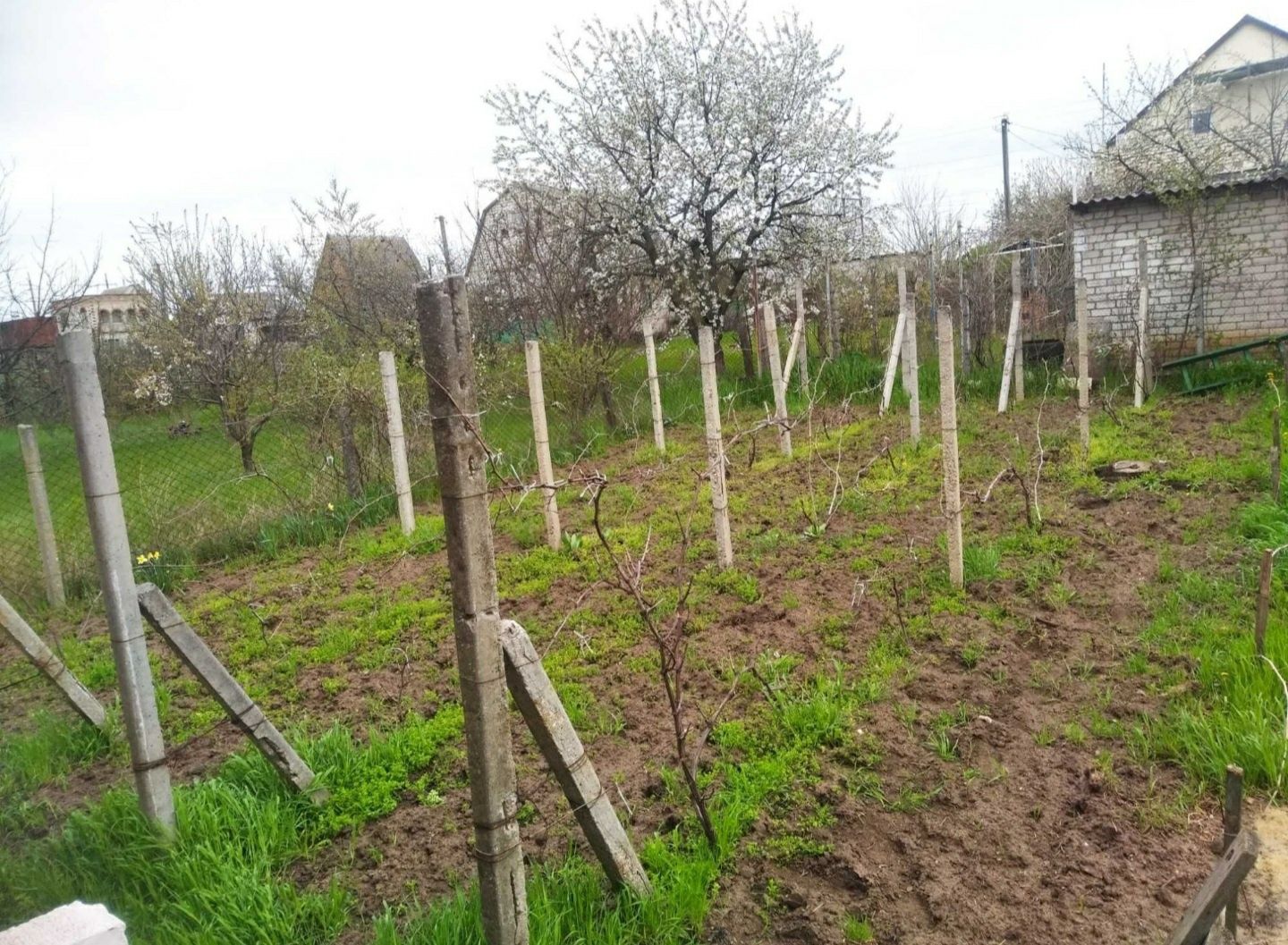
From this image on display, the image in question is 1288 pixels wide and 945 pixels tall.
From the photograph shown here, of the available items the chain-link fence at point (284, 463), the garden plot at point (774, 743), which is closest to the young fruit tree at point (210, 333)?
the chain-link fence at point (284, 463)

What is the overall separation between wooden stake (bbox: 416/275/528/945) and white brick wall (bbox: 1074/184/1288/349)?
11.5 m

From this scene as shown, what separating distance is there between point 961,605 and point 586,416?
7.03 m

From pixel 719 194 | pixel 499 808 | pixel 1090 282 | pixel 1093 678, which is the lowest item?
pixel 1093 678

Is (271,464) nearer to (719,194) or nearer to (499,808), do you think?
(499,808)

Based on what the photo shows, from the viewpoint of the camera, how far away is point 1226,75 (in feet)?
65.2

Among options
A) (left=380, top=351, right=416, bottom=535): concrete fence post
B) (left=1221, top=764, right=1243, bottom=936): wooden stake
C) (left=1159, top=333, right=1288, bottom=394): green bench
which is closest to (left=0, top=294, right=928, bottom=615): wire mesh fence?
(left=380, top=351, right=416, bottom=535): concrete fence post

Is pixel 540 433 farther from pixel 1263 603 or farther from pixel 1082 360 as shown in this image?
pixel 1082 360

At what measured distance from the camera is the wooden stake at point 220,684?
2.86 meters

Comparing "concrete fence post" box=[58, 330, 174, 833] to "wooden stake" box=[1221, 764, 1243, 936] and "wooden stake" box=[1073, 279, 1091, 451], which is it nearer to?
"wooden stake" box=[1221, 764, 1243, 936]

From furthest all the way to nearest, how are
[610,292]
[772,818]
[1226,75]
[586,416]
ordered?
[1226,75], [610,292], [586,416], [772,818]

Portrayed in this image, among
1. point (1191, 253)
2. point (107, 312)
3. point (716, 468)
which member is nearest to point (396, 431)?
point (716, 468)

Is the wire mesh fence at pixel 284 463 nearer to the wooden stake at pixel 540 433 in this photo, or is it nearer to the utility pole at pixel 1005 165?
the wooden stake at pixel 540 433

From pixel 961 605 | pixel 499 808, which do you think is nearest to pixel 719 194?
pixel 961 605

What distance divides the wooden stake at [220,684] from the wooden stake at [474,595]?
1.31 m
